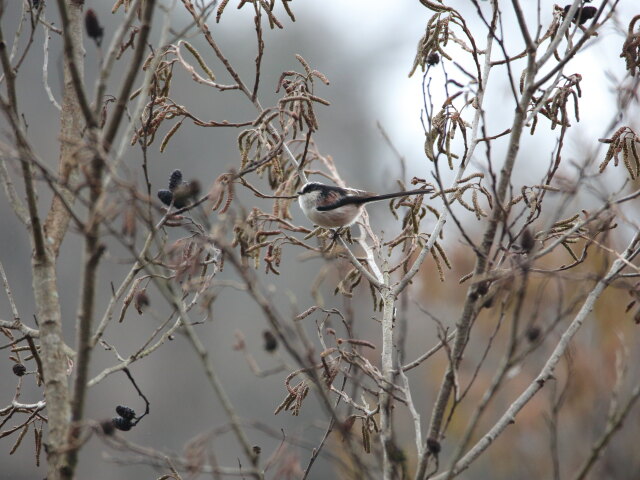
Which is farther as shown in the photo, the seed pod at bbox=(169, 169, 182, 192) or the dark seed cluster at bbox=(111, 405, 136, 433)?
the seed pod at bbox=(169, 169, 182, 192)

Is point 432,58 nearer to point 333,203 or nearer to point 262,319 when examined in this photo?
point 333,203

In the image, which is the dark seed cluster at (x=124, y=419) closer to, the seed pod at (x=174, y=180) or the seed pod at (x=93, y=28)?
the seed pod at (x=174, y=180)

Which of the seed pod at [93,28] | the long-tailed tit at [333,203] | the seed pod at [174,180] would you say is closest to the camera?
the seed pod at [93,28]

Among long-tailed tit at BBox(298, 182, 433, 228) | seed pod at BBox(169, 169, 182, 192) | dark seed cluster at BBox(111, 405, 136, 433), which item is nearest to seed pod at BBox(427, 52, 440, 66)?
long-tailed tit at BBox(298, 182, 433, 228)

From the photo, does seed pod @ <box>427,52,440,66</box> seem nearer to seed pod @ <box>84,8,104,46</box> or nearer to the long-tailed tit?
the long-tailed tit

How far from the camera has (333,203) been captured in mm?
3273

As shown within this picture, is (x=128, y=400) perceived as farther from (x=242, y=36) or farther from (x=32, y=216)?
(x=32, y=216)

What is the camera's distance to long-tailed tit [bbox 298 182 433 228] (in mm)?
3162

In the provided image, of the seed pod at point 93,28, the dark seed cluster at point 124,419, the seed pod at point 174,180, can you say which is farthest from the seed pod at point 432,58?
the dark seed cluster at point 124,419

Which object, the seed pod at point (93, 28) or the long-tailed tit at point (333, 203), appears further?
the long-tailed tit at point (333, 203)

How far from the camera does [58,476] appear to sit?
154cm

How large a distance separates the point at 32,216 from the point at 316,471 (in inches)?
583

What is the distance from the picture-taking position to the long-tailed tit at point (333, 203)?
3.16 meters

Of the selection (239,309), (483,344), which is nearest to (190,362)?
(239,309)
